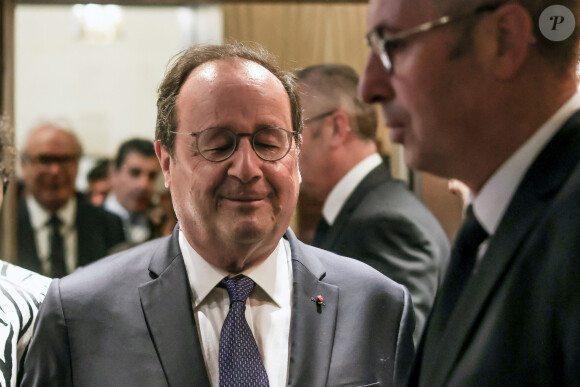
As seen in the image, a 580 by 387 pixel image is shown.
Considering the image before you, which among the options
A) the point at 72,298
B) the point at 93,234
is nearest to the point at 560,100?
the point at 72,298

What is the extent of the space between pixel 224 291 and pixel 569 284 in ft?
3.17

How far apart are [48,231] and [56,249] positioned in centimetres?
7

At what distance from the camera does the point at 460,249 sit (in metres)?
1.25

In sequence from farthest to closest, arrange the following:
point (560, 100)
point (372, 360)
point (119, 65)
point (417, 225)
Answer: point (119, 65)
point (417, 225)
point (372, 360)
point (560, 100)

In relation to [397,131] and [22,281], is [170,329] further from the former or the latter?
[397,131]

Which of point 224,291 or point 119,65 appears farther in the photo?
point 119,65

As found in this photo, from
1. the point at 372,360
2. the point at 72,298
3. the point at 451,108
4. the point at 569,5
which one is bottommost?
the point at 372,360

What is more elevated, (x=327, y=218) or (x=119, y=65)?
(x=119, y=65)

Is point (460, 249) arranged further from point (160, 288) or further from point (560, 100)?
point (160, 288)

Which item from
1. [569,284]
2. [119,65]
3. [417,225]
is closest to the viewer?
[569,284]

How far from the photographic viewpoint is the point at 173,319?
1.71 m

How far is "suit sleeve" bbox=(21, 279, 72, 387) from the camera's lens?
1652 mm

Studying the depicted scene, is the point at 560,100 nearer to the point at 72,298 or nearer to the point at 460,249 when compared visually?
the point at 460,249

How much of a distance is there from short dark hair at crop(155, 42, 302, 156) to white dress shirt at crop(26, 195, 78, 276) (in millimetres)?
790
